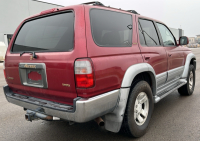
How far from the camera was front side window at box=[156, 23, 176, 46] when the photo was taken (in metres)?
3.86

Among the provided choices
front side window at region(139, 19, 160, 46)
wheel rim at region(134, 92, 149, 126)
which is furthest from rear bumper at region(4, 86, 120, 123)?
front side window at region(139, 19, 160, 46)

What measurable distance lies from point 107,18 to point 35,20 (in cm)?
116

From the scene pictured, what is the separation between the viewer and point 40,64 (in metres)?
2.29

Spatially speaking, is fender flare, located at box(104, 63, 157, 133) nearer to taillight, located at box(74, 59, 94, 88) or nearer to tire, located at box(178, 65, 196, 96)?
taillight, located at box(74, 59, 94, 88)

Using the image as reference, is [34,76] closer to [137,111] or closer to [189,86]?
[137,111]

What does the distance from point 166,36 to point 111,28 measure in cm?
206

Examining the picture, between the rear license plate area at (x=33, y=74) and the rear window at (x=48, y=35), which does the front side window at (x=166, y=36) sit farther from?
the rear license plate area at (x=33, y=74)

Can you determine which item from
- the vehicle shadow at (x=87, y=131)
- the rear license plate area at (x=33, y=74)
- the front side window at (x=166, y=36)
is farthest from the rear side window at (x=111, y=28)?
the vehicle shadow at (x=87, y=131)

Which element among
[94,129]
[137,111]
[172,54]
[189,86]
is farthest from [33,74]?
[189,86]

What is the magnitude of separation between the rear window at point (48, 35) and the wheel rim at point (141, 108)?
137 cm

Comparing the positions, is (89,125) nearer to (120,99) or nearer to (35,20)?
(120,99)

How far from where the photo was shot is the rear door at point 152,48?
9.86 feet

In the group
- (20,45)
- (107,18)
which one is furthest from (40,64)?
(107,18)

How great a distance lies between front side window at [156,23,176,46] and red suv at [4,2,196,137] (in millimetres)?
829
